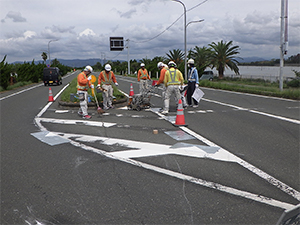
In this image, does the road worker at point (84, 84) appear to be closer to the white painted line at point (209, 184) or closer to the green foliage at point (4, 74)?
the white painted line at point (209, 184)

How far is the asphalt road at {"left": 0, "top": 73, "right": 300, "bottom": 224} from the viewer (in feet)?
12.3

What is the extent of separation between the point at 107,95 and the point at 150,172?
807 cm

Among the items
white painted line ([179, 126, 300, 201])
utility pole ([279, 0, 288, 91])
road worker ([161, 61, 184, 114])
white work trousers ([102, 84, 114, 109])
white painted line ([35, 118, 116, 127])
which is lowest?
white painted line ([179, 126, 300, 201])

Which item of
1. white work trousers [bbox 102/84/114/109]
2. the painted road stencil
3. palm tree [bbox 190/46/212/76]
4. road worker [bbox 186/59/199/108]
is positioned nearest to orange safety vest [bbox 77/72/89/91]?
white work trousers [bbox 102/84/114/109]

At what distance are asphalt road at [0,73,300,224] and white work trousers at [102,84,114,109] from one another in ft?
11.4

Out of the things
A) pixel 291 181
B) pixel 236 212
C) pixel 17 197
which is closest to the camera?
pixel 236 212

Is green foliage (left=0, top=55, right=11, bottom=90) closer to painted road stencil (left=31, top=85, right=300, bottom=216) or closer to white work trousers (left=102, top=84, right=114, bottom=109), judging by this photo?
white work trousers (left=102, top=84, right=114, bottom=109)

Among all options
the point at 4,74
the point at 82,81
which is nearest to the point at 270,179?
the point at 82,81

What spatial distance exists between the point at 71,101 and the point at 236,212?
11211 mm

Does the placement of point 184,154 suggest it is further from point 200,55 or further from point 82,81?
point 200,55

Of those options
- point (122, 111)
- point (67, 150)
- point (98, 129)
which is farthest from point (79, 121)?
point (67, 150)

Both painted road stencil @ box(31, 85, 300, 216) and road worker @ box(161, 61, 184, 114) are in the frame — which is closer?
painted road stencil @ box(31, 85, 300, 216)

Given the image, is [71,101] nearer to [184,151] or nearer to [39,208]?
[184,151]

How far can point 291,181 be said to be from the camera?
466cm
